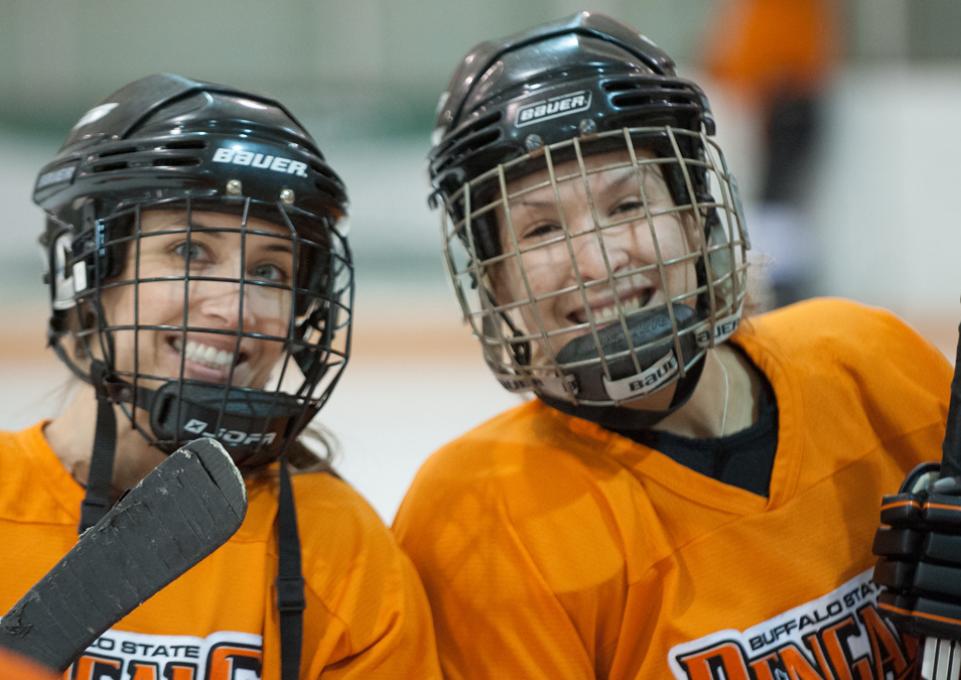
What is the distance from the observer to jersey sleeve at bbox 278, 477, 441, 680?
1.46 metres

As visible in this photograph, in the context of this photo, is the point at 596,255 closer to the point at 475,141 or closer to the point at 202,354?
the point at 475,141

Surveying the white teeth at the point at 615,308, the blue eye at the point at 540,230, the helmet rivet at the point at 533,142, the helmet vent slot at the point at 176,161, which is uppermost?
the helmet vent slot at the point at 176,161

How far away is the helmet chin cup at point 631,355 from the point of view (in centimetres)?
145

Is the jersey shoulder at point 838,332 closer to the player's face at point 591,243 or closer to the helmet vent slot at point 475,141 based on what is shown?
the player's face at point 591,243

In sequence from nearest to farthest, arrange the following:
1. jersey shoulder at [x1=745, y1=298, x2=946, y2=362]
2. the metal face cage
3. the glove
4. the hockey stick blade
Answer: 1. the hockey stick blade
2. the glove
3. the metal face cage
4. jersey shoulder at [x1=745, y1=298, x2=946, y2=362]

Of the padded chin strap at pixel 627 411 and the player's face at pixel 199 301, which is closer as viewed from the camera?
the player's face at pixel 199 301

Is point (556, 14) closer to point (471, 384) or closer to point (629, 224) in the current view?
point (471, 384)

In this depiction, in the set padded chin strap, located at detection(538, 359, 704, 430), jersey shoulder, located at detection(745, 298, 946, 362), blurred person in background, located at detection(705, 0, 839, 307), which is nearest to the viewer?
padded chin strap, located at detection(538, 359, 704, 430)

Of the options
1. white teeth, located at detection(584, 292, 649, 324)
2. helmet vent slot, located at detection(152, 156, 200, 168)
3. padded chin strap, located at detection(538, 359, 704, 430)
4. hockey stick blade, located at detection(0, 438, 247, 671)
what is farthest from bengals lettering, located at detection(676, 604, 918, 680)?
helmet vent slot, located at detection(152, 156, 200, 168)

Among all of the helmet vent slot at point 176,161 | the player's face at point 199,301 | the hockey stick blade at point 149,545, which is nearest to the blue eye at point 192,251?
the player's face at point 199,301

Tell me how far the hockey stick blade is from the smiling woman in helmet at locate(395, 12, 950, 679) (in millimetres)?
488

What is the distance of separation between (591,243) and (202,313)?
0.52 meters

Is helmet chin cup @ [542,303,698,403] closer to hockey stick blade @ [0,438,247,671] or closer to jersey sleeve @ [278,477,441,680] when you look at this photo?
jersey sleeve @ [278,477,441,680]

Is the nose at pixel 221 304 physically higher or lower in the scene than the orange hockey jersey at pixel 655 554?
higher
